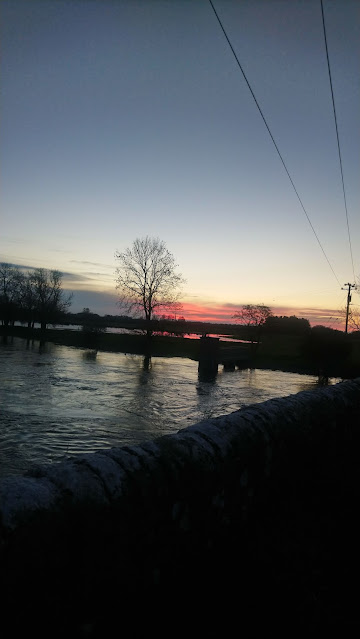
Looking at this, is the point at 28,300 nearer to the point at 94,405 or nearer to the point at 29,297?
the point at 29,297

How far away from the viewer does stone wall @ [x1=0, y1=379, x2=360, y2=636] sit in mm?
1550

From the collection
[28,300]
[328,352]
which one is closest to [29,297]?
[28,300]

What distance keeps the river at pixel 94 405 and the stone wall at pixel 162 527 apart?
10.6 ft

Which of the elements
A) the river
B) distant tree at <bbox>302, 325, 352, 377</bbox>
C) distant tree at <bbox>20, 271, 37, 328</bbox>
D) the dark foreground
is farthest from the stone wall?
distant tree at <bbox>20, 271, 37, 328</bbox>

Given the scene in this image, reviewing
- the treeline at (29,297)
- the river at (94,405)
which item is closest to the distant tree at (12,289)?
the treeline at (29,297)

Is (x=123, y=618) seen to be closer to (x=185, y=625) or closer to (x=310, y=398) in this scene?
(x=185, y=625)

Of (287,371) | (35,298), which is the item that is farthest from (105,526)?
(35,298)

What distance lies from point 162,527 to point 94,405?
723 centimetres

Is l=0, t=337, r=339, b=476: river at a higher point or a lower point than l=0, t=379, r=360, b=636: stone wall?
lower

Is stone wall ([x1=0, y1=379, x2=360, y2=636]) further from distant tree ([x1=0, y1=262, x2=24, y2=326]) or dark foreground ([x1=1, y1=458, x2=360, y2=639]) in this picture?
distant tree ([x1=0, y1=262, x2=24, y2=326])

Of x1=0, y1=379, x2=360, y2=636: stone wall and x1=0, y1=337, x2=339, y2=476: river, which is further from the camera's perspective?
x1=0, y1=337, x2=339, y2=476: river

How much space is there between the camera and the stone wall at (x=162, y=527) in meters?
1.55

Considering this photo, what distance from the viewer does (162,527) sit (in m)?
2.14

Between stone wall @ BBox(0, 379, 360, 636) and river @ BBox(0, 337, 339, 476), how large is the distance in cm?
Answer: 322
